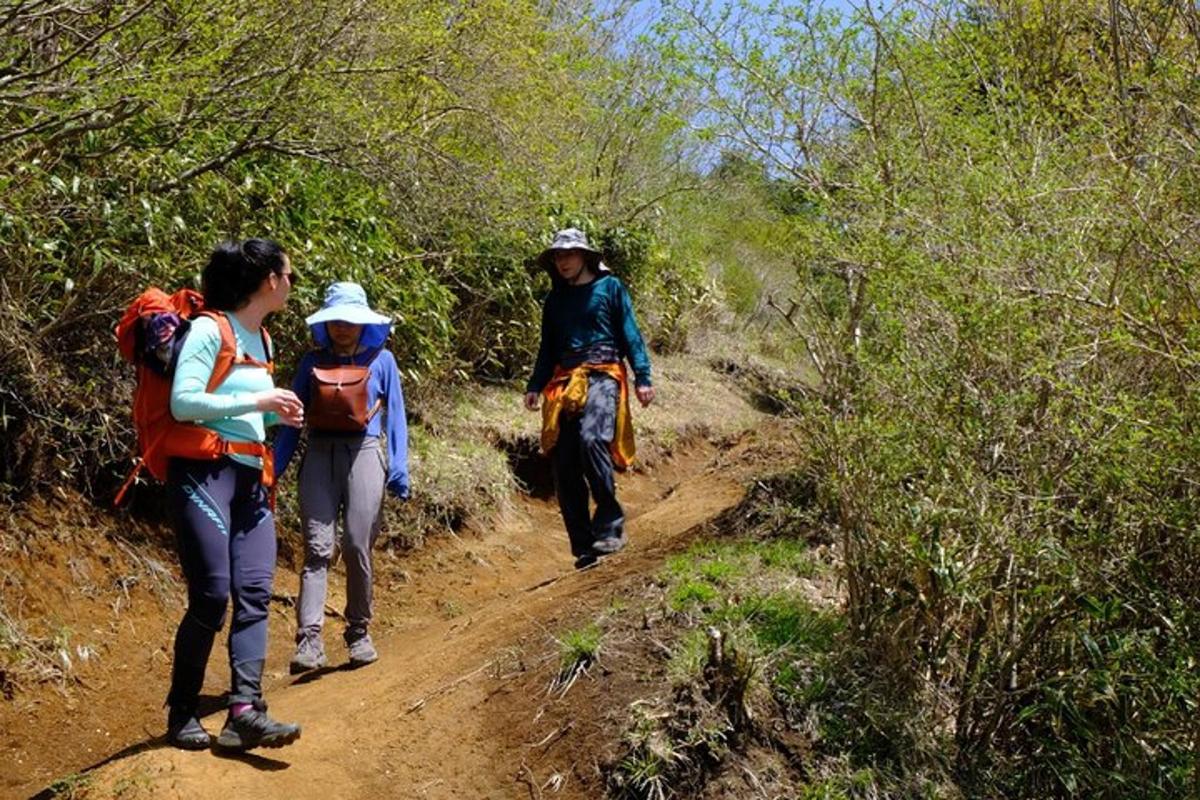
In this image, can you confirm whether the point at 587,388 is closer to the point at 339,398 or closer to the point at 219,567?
the point at 339,398

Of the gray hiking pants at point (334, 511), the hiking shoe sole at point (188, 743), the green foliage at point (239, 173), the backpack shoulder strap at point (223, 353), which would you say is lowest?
the hiking shoe sole at point (188, 743)

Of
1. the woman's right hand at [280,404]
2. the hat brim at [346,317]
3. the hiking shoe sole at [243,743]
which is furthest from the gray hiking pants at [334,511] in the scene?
the woman's right hand at [280,404]

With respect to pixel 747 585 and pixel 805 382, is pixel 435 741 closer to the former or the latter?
pixel 747 585

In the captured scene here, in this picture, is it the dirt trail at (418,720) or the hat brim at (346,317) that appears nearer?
the dirt trail at (418,720)

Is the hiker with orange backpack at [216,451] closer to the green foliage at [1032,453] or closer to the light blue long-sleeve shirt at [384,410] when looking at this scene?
the light blue long-sleeve shirt at [384,410]

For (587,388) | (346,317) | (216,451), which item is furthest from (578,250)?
(216,451)

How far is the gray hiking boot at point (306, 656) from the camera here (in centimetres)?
558

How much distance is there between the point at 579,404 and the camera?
22.0 ft

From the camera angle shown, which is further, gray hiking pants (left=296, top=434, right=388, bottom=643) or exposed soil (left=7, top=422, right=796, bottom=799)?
gray hiking pants (left=296, top=434, right=388, bottom=643)

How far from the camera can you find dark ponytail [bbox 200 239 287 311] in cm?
442

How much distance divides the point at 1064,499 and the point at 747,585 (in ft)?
5.22

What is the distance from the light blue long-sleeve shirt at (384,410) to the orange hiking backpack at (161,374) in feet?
3.97

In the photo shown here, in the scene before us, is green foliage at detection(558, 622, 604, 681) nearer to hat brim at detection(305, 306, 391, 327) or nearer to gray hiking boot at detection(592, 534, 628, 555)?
hat brim at detection(305, 306, 391, 327)

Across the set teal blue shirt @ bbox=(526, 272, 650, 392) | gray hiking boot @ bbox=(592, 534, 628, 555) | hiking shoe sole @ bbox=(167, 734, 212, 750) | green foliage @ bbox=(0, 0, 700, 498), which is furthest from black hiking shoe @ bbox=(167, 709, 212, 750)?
teal blue shirt @ bbox=(526, 272, 650, 392)
